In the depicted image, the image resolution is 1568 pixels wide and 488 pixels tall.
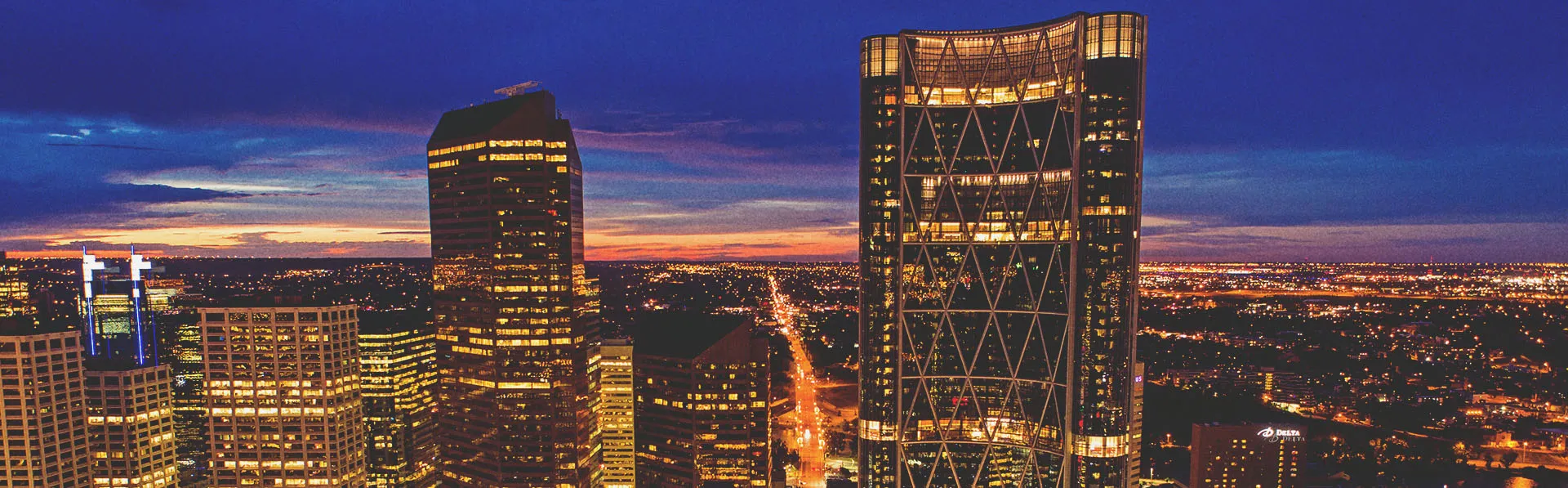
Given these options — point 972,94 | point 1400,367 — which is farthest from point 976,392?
point 1400,367

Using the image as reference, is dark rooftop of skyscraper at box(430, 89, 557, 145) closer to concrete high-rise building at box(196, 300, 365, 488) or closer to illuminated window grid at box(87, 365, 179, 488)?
concrete high-rise building at box(196, 300, 365, 488)

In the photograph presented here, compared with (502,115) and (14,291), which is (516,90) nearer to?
(502,115)

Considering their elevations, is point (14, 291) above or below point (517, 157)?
below

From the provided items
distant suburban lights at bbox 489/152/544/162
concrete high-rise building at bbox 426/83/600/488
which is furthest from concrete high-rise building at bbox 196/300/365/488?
distant suburban lights at bbox 489/152/544/162

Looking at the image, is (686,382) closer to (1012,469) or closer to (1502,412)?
(1012,469)

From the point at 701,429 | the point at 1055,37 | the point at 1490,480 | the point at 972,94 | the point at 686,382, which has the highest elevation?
the point at 1055,37

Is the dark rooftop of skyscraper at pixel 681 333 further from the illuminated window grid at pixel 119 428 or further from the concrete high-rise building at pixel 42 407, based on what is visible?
the concrete high-rise building at pixel 42 407

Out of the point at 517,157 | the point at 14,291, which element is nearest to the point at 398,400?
the point at 517,157

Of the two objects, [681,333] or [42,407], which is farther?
[681,333]
